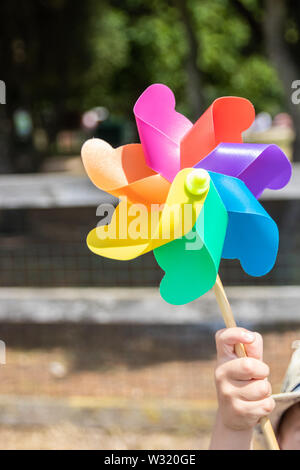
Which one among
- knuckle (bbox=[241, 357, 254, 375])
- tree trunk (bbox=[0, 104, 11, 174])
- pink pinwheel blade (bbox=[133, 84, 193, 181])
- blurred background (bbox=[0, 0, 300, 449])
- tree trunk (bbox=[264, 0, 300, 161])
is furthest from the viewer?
tree trunk (bbox=[0, 104, 11, 174])

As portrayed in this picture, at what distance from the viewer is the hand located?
4.20ft

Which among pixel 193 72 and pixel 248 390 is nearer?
pixel 248 390

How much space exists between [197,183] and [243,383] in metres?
0.40

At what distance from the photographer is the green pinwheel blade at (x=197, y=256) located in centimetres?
129

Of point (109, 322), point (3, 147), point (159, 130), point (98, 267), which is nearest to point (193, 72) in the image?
point (3, 147)

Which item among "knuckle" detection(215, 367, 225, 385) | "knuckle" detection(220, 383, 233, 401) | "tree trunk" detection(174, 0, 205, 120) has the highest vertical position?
"tree trunk" detection(174, 0, 205, 120)

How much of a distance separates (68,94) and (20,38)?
19.9 feet

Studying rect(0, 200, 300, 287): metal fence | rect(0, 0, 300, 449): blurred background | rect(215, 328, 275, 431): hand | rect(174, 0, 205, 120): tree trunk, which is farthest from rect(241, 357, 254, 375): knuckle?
rect(174, 0, 205, 120): tree trunk

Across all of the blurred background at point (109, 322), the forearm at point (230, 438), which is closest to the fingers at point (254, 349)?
the forearm at point (230, 438)

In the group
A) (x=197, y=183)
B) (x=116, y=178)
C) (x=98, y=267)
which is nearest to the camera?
(x=197, y=183)

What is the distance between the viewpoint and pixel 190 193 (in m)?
1.28

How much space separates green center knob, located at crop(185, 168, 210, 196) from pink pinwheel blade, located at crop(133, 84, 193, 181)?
4.3 inches

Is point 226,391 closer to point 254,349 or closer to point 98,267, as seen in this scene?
point 254,349

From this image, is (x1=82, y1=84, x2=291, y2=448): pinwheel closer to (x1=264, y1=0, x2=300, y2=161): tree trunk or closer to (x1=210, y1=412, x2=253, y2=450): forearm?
(x1=210, y1=412, x2=253, y2=450): forearm
